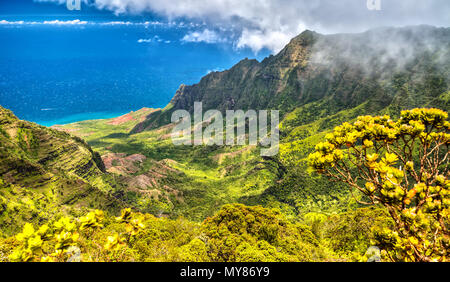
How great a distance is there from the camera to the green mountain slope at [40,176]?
60991mm

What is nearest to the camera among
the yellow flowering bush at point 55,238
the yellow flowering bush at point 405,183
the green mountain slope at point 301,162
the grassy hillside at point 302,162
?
the yellow flowering bush at point 55,238

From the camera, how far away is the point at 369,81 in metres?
180

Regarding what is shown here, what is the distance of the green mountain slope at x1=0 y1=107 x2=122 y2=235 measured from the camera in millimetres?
60991

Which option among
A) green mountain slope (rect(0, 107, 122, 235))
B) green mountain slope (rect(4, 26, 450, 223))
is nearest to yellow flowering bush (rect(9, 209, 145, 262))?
green mountain slope (rect(0, 107, 122, 235))

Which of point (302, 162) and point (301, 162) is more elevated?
point (302, 162)

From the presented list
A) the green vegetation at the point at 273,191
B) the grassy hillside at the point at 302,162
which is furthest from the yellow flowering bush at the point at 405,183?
the grassy hillside at the point at 302,162

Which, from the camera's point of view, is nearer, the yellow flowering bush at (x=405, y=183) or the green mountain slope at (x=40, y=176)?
the yellow flowering bush at (x=405, y=183)

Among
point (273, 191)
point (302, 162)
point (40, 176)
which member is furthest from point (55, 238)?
point (302, 162)

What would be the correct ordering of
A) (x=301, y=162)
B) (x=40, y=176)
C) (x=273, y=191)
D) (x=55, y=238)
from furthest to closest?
(x=301, y=162) → (x=273, y=191) → (x=40, y=176) → (x=55, y=238)

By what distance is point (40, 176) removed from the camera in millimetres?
72375

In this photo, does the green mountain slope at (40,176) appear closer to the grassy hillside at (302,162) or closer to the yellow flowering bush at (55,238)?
the grassy hillside at (302,162)

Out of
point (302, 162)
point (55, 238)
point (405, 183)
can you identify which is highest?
point (405, 183)

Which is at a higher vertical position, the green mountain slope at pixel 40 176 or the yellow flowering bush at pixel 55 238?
the yellow flowering bush at pixel 55 238

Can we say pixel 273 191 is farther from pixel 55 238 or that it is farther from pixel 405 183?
pixel 55 238
